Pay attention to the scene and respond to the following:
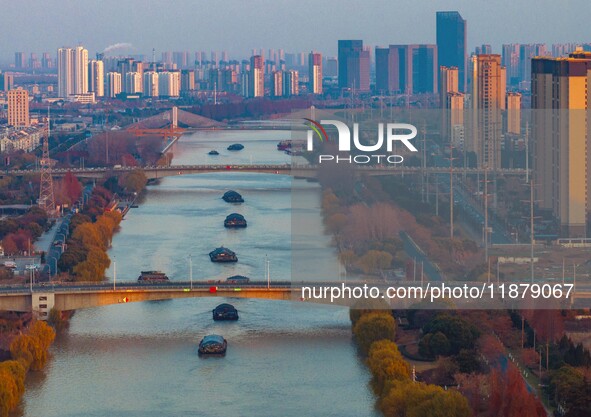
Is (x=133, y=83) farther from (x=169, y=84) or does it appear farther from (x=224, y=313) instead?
(x=224, y=313)

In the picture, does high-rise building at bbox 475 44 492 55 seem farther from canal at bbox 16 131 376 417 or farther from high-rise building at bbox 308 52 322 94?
canal at bbox 16 131 376 417

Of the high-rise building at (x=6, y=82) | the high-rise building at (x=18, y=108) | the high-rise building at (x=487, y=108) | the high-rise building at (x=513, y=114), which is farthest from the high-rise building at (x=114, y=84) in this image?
the high-rise building at (x=513, y=114)

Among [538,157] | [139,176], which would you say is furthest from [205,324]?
[139,176]

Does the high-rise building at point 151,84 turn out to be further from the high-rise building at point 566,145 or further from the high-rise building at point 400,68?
the high-rise building at point 566,145

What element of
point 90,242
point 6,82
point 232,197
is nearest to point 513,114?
point 232,197

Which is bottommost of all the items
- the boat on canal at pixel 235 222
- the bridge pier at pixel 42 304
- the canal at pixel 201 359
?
the canal at pixel 201 359

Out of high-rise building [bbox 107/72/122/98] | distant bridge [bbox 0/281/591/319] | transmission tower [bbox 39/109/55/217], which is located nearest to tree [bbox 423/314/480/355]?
distant bridge [bbox 0/281/591/319]

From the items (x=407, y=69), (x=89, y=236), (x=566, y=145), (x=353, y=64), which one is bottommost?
(x=89, y=236)
